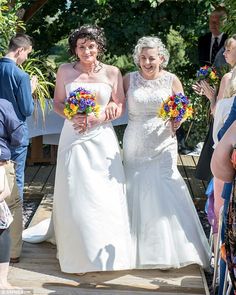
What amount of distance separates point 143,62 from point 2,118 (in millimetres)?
1369

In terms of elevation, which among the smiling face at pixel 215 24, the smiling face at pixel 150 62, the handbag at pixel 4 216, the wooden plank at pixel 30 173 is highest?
the smiling face at pixel 215 24

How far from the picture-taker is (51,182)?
802 centimetres

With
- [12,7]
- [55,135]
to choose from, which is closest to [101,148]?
[12,7]

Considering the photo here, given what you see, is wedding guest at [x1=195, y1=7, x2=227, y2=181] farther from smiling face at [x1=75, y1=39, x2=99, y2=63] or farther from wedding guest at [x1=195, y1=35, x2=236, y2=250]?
smiling face at [x1=75, y1=39, x2=99, y2=63]

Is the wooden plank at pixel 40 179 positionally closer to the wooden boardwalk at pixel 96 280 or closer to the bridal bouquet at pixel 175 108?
the wooden boardwalk at pixel 96 280

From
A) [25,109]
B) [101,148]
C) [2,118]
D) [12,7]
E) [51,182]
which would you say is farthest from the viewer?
[51,182]

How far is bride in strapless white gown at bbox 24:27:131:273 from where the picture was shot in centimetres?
436

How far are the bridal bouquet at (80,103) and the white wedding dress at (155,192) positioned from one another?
1.35 feet

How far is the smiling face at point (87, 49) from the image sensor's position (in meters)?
4.56

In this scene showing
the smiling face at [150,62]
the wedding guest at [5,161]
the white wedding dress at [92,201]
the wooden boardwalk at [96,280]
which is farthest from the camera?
the smiling face at [150,62]

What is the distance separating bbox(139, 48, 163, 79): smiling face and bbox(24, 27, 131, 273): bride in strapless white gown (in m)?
0.24

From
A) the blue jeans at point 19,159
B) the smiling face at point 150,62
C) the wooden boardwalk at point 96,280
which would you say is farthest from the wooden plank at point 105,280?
the smiling face at point 150,62

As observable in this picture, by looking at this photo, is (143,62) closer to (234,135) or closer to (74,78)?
(74,78)

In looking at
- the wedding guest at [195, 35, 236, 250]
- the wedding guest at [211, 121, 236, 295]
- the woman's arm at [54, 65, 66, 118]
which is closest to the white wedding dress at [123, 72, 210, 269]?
the wedding guest at [195, 35, 236, 250]
